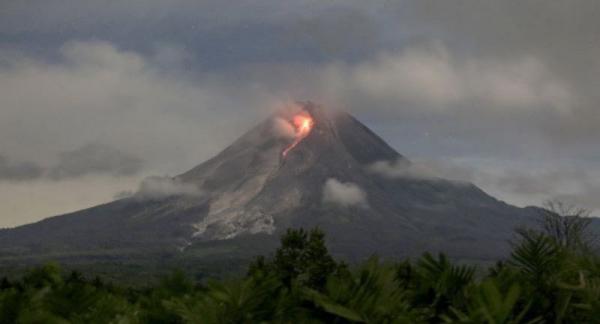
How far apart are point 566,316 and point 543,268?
0.35 metres

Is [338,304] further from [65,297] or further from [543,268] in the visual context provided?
[65,297]

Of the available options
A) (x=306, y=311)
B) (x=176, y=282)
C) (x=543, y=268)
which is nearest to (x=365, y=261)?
(x=306, y=311)

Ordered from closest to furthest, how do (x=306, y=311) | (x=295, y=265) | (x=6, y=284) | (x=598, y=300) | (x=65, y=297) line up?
(x=598, y=300) < (x=306, y=311) < (x=65, y=297) < (x=295, y=265) < (x=6, y=284)

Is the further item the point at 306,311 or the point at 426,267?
the point at 426,267

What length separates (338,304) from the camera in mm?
2932

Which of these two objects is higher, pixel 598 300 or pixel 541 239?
pixel 541 239

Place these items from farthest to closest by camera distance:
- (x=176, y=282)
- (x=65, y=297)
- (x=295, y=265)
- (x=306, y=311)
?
(x=295, y=265) < (x=176, y=282) < (x=65, y=297) < (x=306, y=311)

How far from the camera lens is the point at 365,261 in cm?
339

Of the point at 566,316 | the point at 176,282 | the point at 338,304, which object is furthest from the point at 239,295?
the point at 176,282

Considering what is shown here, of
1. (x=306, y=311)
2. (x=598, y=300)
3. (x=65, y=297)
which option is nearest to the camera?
(x=598, y=300)

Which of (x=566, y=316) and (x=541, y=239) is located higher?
(x=541, y=239)

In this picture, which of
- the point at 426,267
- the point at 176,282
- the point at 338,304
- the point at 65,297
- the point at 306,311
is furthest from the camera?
the point at 176,282

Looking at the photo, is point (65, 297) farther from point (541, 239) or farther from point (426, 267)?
point (541, 239)

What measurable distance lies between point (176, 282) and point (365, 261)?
218 cm
